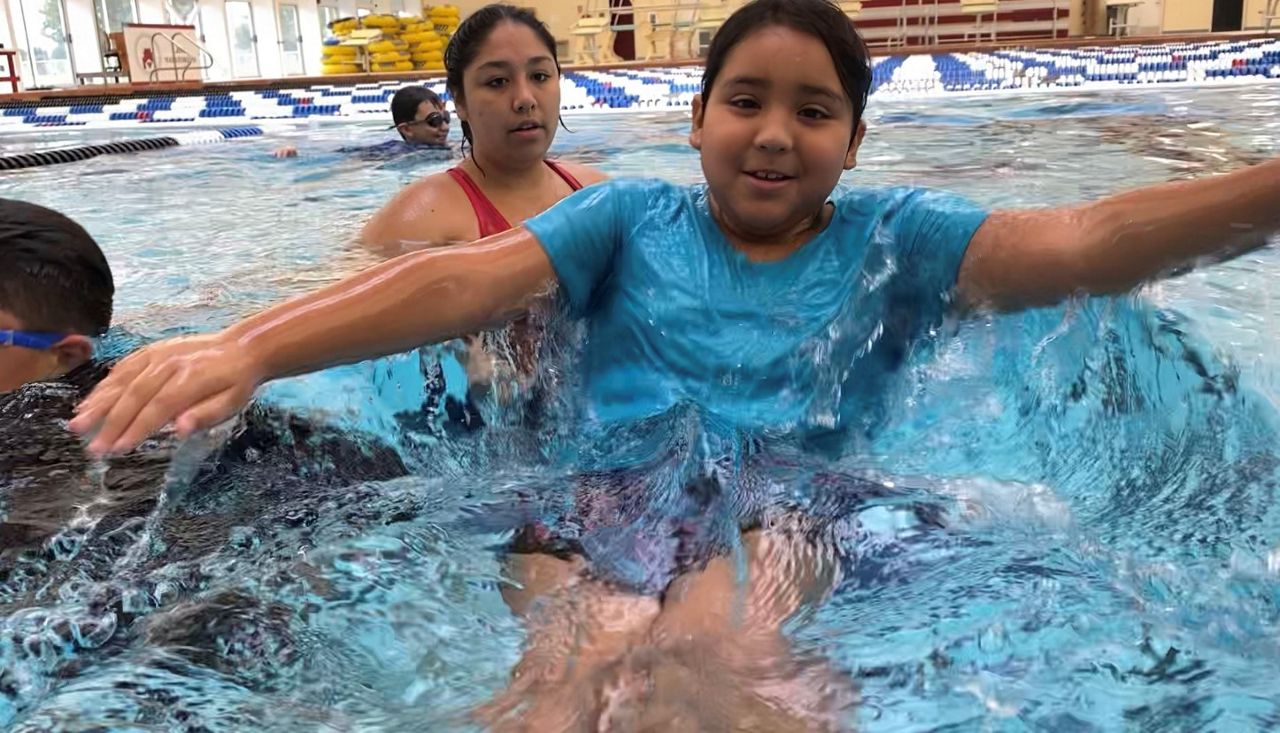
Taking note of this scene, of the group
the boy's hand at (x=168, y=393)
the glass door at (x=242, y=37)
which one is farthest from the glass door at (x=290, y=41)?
the boy's hand at (x=168, y=393)

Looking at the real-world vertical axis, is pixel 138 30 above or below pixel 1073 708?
above

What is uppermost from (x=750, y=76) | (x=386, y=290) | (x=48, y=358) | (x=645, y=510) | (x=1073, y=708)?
(x=750, y=76)

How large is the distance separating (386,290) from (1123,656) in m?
1.25

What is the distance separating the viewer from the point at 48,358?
222cm

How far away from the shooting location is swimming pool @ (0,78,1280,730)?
1443 millimetres

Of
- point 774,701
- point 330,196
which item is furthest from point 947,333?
point 330,196

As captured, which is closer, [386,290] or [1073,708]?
[1073,708]

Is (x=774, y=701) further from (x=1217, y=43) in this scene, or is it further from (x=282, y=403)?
(x=1217, y=43)

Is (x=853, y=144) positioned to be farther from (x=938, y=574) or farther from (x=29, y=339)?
(x=29, y=339)

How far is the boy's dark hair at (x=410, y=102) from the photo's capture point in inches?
272

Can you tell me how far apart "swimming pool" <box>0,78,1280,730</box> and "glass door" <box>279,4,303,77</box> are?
80.9 ft

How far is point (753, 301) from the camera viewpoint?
1983 mm

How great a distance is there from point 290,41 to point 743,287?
1021 inches

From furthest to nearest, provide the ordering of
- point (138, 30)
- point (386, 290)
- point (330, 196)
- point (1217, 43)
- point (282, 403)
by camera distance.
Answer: point (138, 30) < point (1217, 43) < point (330, 196) < point (282, 403) < point (386, 290)
